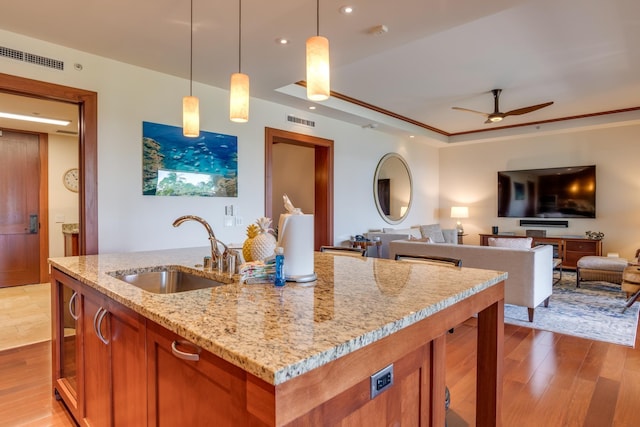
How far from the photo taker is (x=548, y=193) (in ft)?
22.3

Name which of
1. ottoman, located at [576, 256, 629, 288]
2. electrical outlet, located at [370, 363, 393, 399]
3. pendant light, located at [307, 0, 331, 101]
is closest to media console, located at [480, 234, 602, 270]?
ottoman, located at [576, 256, 629, 288]

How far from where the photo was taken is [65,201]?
607cm

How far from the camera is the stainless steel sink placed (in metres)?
1.97

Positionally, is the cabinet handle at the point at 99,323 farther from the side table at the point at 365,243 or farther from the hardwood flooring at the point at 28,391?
the side table at the point at 365,243

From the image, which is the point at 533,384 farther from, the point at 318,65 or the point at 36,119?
the point at 36,119

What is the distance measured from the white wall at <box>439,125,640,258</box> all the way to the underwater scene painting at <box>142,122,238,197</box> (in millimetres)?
5469

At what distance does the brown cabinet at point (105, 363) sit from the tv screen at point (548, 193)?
7.31 metres

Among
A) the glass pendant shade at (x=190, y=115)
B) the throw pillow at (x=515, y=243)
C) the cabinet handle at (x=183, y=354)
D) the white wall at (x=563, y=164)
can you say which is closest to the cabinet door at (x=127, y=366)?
the cabinet handle at (x=183, y=354)

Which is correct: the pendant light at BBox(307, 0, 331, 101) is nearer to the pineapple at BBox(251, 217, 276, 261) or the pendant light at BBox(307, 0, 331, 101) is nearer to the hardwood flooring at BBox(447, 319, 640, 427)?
the pineapple at BBox(251, 217, 276, 261)

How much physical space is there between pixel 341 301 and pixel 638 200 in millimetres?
7025

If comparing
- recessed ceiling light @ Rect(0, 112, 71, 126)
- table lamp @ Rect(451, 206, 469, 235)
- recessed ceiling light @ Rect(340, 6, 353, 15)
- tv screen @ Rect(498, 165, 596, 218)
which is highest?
recessed ceiling light @ Rect(340, 6, 353, 15)

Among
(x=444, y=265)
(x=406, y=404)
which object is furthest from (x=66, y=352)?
(x=444, y=265)

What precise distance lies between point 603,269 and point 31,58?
6722mm

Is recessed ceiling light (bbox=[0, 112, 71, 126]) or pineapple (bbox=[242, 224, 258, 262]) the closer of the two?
pineapple (bbox=[242, 224, 258, 262])
